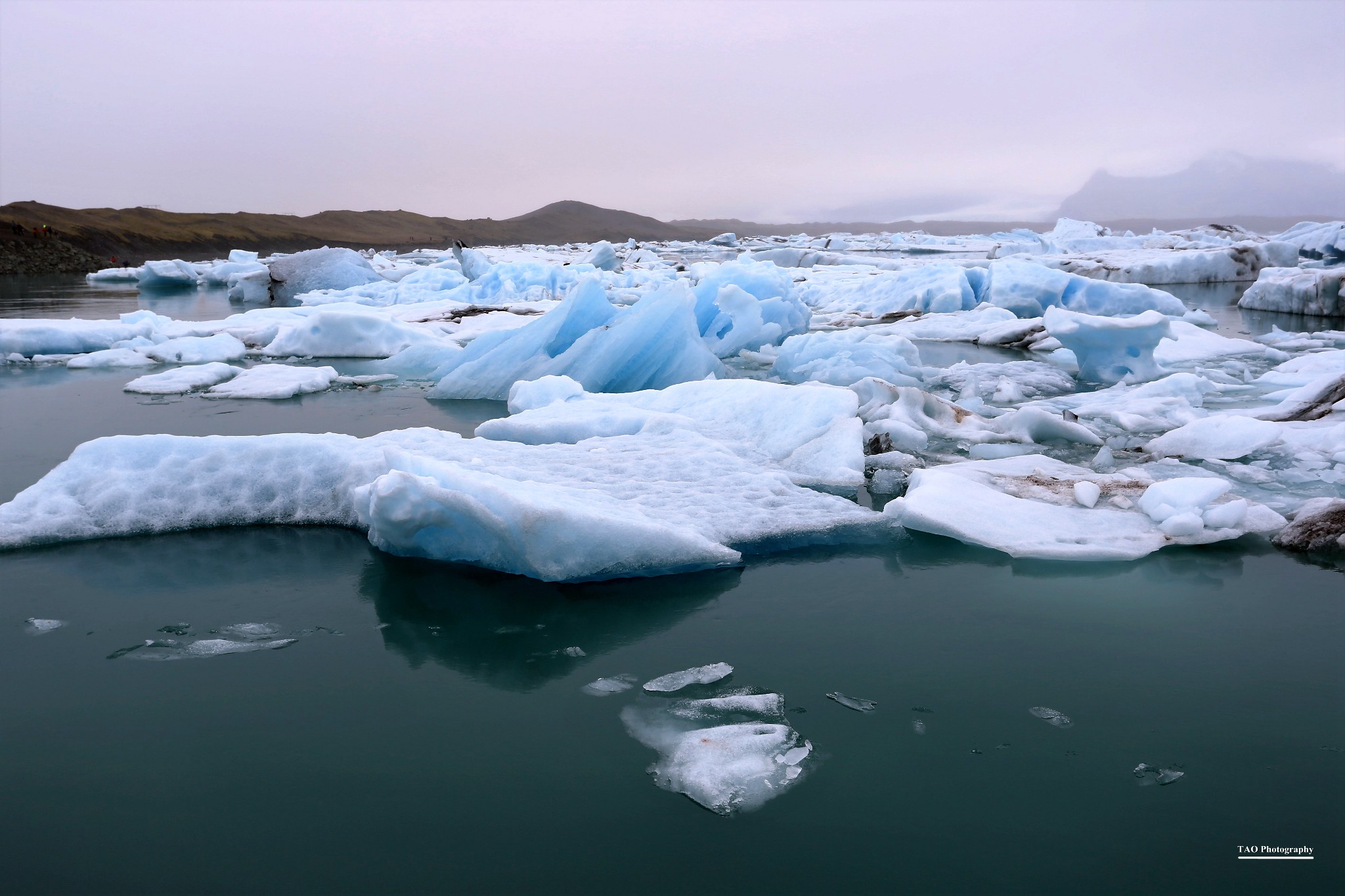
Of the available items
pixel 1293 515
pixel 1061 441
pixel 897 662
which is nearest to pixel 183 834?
pixel 897 662

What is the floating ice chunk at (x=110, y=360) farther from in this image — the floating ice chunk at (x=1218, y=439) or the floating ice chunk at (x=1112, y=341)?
the floating ice chunk at (x=1218, y=439)

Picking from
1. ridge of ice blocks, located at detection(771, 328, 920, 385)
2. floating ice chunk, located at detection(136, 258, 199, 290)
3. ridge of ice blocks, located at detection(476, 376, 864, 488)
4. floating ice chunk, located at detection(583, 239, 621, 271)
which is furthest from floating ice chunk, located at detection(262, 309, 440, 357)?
floating ice chunk, located at detection(136, 258, 199, 290)

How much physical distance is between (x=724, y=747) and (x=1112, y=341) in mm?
6962

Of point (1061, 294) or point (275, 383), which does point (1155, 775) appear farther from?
point (1061, 294)

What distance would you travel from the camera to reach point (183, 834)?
5.82ft

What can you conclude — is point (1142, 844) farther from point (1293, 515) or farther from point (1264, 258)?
point (1264, 258)

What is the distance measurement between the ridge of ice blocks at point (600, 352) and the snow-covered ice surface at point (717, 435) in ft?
0.08

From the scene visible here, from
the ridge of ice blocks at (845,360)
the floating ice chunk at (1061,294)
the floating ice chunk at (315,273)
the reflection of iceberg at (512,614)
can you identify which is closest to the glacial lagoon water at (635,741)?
the reflection of iceberg at (512,614)

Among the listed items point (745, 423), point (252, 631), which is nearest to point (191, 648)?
point (252, 631)

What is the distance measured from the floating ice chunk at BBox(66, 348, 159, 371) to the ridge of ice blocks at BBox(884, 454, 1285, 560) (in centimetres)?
852

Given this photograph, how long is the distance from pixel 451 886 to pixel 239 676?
1.18m

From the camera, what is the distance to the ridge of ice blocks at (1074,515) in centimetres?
335

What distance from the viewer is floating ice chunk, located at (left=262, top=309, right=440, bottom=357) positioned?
948 centimetres

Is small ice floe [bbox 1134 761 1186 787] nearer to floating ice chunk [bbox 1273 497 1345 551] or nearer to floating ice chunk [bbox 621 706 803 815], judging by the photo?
floating ice chunk [bbox 621 706 803 815]
